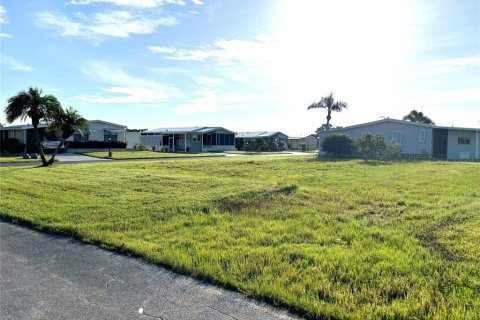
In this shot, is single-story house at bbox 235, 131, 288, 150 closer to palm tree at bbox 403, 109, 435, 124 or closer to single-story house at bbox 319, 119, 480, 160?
palm tree at bbox 403, 109, 435, 124

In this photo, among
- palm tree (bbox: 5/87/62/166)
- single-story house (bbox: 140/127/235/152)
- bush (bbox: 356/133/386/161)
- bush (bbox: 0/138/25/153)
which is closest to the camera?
palm tree (bbox: 5/87/62/166)

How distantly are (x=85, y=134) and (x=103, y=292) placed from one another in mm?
36855

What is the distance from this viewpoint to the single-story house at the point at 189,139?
162 ft

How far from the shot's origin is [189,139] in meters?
49.9

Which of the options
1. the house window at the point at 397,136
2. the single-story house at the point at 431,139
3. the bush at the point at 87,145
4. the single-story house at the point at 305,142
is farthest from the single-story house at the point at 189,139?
the house window at the point at 397,136

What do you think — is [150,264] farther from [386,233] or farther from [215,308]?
[386,233]

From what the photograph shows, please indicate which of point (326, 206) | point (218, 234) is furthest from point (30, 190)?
point (326, 206)

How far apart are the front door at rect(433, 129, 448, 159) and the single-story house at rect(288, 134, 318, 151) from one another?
106 feet

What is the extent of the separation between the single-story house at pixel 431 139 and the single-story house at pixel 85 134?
27.0 metres

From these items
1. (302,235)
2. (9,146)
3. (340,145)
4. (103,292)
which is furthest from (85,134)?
(103,292)

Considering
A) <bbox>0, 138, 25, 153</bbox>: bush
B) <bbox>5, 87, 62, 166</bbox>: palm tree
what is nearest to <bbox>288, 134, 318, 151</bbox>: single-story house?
<bbox>0, 138, 25, 153</bbox>: bush

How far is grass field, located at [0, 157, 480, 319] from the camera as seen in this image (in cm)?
373

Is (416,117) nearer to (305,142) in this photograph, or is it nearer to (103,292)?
(305,142)

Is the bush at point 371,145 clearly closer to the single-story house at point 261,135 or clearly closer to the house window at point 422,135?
the house window at point 422,135
